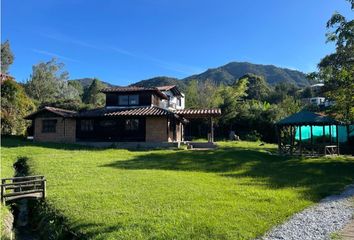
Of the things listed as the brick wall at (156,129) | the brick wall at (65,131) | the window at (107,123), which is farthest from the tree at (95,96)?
the brick wall at (156,129)

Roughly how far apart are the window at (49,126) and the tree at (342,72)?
951 inches

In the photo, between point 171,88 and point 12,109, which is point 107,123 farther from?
point 12,109

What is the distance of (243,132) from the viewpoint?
49594 mm

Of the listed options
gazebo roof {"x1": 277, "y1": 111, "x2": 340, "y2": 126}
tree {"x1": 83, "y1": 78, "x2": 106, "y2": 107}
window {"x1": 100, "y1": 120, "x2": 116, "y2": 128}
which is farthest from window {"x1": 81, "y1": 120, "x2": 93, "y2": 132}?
tree {"x1": 83, "y1": 78, "x2": 106, "y2": 107}

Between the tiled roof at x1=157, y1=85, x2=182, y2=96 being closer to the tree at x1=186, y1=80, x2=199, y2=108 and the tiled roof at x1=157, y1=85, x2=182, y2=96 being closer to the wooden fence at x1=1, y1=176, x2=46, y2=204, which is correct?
the tree at x1=186, y1=80, x2=199, y2=108

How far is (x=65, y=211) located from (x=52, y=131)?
26.8 m

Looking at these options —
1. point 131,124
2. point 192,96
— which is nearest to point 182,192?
point 131,124

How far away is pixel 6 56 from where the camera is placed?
216 feet

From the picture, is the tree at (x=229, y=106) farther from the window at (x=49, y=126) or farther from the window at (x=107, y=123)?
the window at (x=49, y=126)

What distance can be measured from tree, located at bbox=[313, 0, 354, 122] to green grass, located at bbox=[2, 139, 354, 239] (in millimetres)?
3526

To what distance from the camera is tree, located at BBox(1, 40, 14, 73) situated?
6519 centimetres

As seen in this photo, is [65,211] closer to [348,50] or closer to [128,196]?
[128,196]

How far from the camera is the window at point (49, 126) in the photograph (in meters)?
35.8

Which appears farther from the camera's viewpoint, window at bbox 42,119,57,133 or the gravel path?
window at bbox 42,119,57,133
